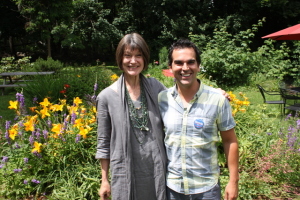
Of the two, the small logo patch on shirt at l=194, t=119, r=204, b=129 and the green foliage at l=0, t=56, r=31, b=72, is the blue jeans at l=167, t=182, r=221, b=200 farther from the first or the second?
the green foliage at l=0, t=56, r=31, b=72

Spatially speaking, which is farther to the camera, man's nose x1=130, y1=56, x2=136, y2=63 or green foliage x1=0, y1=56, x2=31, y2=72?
green foliage x1=0, y1=56, x2=31, y2=72

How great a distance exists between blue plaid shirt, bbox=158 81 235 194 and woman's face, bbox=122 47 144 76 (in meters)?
0.35

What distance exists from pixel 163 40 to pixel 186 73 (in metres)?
19.6

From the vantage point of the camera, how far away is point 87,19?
70.8 feet

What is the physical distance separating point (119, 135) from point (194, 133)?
16.9 inches

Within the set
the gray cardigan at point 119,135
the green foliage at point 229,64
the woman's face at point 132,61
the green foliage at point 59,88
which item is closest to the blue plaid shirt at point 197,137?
the gray cardigan at point 119,135

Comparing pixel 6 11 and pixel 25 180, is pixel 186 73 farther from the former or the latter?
pixel 6 11

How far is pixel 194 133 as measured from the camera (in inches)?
59.7

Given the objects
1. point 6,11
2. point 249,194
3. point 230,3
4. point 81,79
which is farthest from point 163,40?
point 249,194

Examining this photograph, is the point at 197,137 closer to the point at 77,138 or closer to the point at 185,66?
the point at 185,66

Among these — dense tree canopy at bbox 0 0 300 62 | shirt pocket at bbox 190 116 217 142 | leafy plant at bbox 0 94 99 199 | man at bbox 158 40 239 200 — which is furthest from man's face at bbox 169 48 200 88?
dense tree canopy at bbox 0 0 300 62

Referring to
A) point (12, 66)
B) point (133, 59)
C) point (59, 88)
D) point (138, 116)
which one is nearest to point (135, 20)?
point (12, 66)

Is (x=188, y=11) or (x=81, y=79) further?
(x=188, y=11)

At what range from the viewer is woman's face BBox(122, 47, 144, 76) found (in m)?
1.66
